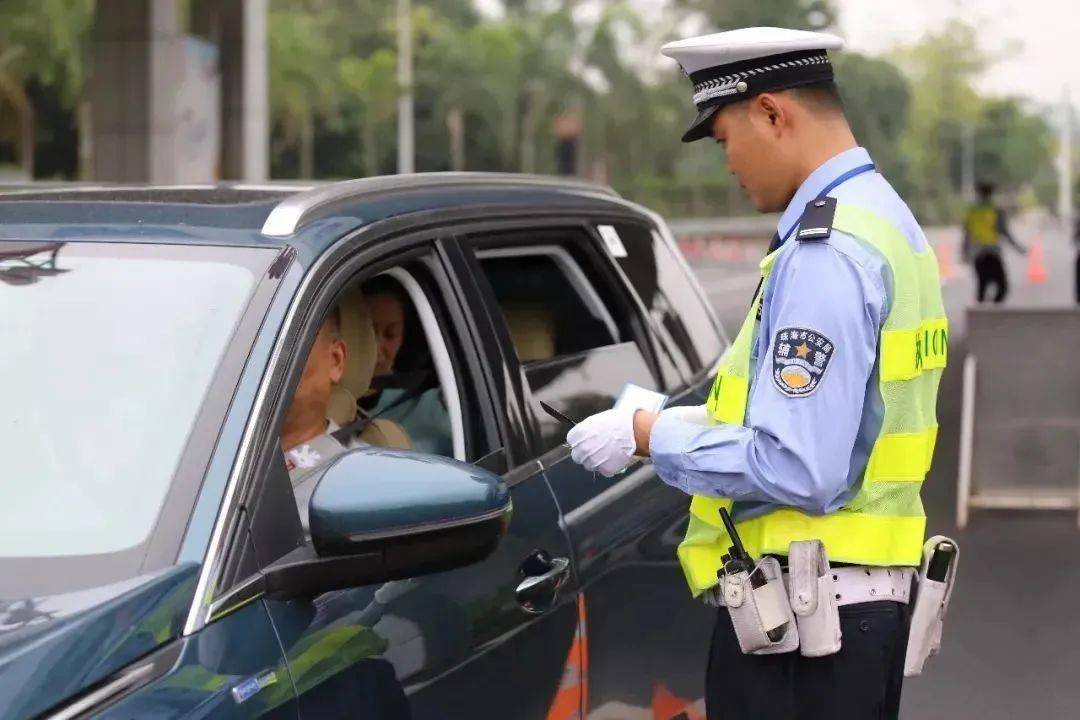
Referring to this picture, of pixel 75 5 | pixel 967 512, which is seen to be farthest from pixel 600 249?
pixel 75 5

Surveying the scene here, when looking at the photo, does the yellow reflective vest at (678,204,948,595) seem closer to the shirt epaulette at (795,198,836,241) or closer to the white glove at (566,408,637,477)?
the shirt epaulette at (795,198,836,241)

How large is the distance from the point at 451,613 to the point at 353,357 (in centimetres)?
108

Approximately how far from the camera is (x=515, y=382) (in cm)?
366

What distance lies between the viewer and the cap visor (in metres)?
3.03

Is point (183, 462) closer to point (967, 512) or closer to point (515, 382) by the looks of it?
point (515, 382)

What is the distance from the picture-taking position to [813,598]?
2.88 meters

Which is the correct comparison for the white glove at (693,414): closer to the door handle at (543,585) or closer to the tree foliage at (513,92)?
the door handle at (543,585)

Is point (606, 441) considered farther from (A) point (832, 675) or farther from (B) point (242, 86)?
(B) point (242, 86)

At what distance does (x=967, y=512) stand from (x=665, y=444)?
736 centimetres

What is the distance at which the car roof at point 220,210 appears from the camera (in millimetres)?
2996

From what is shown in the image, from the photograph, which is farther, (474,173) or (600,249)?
(600,249)

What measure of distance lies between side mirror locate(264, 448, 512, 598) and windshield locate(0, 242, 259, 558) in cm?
23

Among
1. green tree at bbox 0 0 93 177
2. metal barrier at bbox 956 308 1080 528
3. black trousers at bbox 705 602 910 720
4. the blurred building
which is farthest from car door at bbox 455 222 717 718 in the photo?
green tree at bbox 0 0 93 177

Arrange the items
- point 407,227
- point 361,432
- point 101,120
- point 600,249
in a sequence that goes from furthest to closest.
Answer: point 101,120 → point 600,249 → point 361,432 → point 407,227
